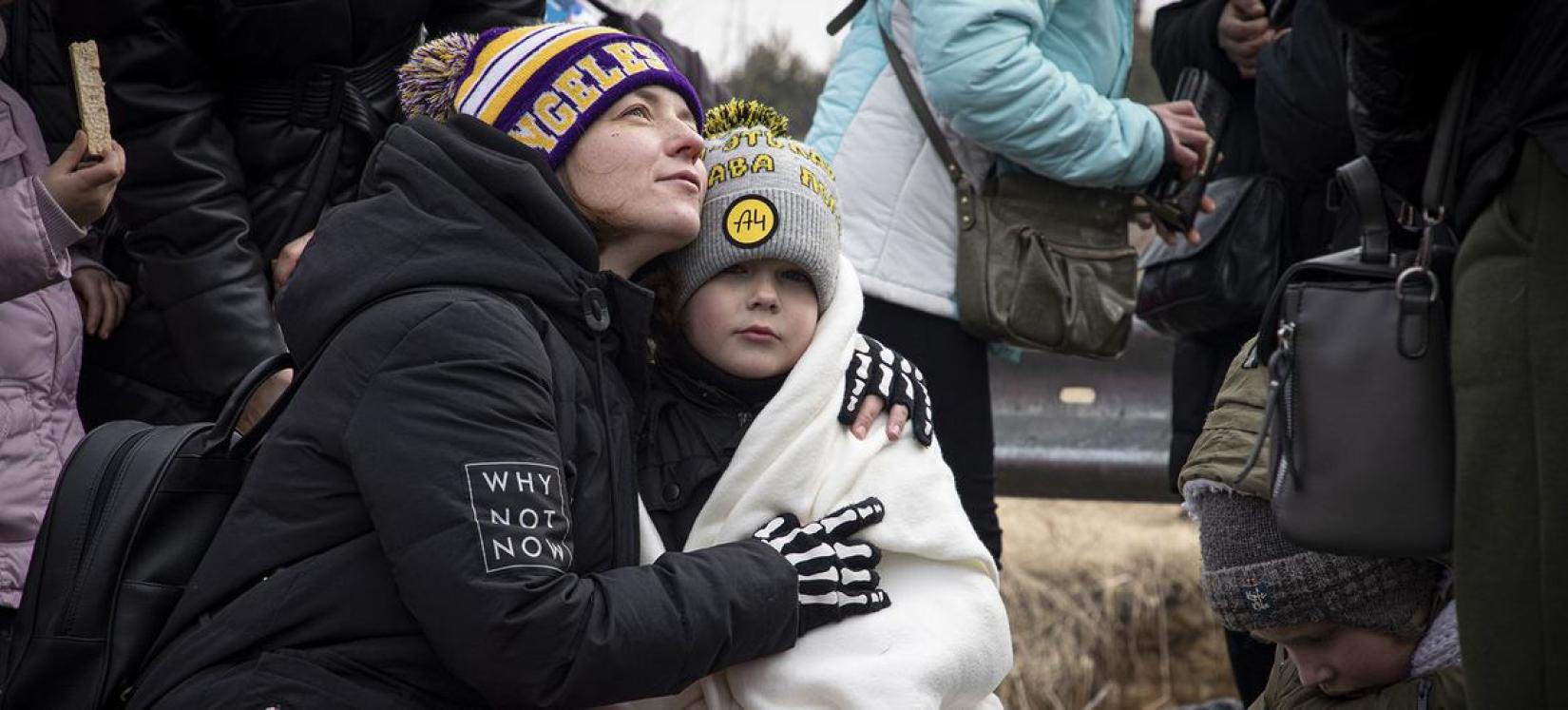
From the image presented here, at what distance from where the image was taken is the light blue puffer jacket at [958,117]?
3594 mm

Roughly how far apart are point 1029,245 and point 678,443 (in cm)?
132

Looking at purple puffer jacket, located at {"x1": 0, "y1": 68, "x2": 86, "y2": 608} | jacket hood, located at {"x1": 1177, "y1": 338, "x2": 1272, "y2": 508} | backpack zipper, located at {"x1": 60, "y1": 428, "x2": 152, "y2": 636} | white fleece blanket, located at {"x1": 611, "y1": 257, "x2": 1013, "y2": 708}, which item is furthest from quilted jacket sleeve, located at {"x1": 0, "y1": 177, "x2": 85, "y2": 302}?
jacket hood, located at {"x1": 1177, "y1": 338, "x2": 1272, "y2": 508}

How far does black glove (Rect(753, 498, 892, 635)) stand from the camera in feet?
8.00

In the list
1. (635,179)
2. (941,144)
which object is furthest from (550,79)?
(941,144)

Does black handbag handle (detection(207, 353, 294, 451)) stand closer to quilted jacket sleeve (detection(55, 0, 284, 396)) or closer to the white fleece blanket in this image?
the white fleece blanket

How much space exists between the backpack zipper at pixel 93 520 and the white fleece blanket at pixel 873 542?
0.70 meters

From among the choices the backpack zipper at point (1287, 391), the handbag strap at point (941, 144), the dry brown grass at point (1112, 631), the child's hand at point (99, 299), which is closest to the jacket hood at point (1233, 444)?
the backpack zipper at point (1287, 391)

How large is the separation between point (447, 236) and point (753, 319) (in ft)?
Result: 1.68

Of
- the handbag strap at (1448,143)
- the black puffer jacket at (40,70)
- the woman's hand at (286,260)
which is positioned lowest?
the woman's hand at (286,260)

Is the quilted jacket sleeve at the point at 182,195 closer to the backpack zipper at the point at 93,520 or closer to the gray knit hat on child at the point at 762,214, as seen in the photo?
the backpack zipper at the point at 93,520

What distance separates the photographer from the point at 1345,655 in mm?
2701

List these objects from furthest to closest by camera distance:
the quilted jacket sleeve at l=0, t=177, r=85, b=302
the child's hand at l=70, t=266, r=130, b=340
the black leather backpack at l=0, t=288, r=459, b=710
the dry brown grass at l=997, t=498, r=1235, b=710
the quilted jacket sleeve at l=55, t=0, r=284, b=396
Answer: the dry brown grass at l=997, t=498, r=1235, b=710, the child's hand at l=70, t=266, r=130, b=340, the quilted jacket sleeve at l=55, t=0, r=284, b=396, the quilted jacket sleeve at l=0, t=177, r=85, b=302, the black leather backpack at l=0, t=288, r=459, b=710

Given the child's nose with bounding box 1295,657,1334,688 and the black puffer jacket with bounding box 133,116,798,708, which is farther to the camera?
the child's nose with bounding box 1295,657,1334,688

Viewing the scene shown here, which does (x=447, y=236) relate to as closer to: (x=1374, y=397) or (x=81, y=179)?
(x=81, y=179)
